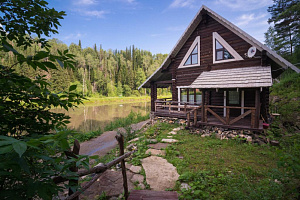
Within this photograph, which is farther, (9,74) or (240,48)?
(240,48)

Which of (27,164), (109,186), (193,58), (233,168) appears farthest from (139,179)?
(193,58)

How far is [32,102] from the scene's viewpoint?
6.34ft

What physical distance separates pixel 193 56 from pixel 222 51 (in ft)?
6.95

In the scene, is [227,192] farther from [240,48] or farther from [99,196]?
[240,48]

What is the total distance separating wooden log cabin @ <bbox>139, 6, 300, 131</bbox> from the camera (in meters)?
7.82

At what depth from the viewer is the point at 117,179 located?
4.69m

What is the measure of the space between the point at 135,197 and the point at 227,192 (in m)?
2.18

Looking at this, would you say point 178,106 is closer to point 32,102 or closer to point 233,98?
point 233,98

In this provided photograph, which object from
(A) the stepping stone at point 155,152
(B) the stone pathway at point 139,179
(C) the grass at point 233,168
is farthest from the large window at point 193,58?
(B) the stone pathway at point 139,179

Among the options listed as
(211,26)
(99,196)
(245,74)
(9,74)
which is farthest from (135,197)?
(211,26)

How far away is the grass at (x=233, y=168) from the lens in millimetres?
2969

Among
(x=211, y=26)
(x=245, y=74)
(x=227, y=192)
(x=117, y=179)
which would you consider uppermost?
(x=211, y=26)

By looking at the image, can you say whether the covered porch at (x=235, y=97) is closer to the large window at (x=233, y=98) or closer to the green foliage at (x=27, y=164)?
the large window at (x=233, y=98)

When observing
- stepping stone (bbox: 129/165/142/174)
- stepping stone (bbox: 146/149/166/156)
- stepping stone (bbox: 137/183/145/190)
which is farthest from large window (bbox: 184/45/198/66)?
stepping stone (bbox: 137/183/145/190)
